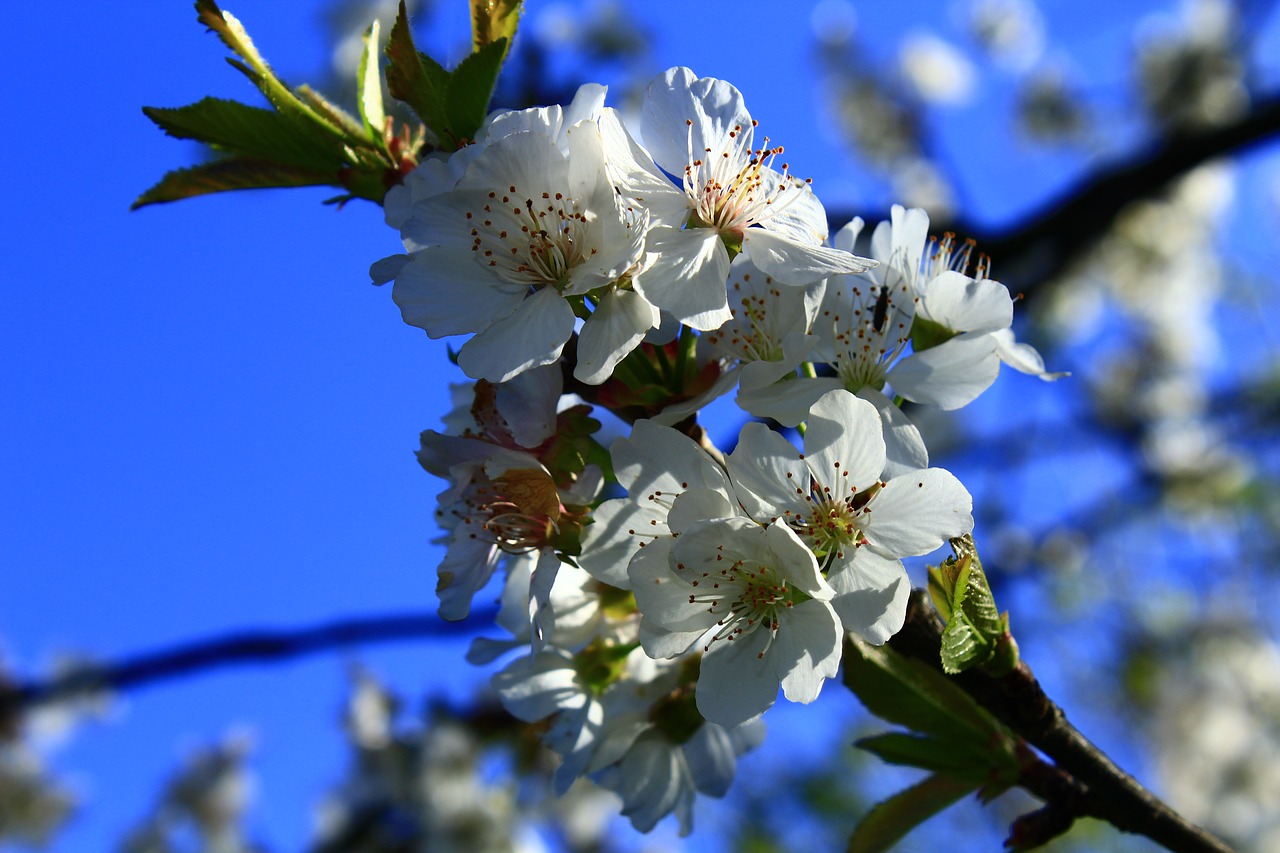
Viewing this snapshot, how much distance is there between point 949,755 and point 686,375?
0.55 meters

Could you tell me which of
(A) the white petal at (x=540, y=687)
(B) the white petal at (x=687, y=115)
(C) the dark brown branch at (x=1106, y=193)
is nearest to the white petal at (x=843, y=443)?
(B) the white petal at (x=687, y=115)

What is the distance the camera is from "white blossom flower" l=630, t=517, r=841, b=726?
0.88 meters

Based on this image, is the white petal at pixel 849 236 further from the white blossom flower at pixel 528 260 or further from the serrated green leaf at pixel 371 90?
the serrated green leaf at pixel 371 90

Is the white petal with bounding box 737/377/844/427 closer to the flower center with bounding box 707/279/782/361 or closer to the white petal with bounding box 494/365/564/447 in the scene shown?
the flower center with bounding box 707/279/782/361

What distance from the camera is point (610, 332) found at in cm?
91

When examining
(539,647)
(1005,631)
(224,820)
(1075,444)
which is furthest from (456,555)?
(224,820)

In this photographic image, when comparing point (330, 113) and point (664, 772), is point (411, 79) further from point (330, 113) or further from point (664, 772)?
point (664, 772)

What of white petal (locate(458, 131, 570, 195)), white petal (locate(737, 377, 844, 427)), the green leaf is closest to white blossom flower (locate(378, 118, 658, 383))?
white petal (locate(458, 131, 570, 195))

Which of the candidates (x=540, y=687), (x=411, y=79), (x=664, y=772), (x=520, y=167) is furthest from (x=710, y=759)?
(x=411, y=79)

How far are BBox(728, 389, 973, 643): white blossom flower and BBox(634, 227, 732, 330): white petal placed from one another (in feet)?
0.38

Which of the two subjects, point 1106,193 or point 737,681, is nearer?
point 737,681

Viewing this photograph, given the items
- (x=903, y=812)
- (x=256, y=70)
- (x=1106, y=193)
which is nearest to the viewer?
(x=256, y=70)

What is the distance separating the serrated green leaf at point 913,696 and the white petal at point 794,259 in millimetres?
416

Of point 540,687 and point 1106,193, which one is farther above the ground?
point 1106,193
